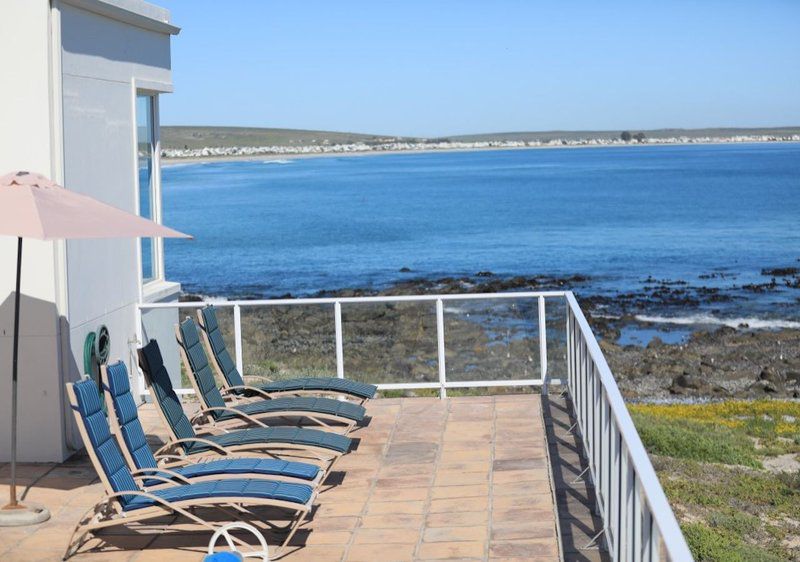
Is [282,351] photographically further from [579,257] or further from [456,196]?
[456,196]

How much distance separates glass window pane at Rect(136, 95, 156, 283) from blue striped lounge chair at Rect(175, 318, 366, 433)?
2201 millimetres

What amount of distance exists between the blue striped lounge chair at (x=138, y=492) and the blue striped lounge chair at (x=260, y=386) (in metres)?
2.47

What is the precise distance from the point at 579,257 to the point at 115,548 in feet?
131

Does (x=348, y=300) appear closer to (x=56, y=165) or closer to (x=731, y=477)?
(x=56, y=165)

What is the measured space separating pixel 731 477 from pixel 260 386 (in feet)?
15.9

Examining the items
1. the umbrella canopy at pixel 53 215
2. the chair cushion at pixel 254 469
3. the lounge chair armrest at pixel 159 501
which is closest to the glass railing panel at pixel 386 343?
the umbrella canopy at pixel 53 215

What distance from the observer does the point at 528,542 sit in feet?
19.0

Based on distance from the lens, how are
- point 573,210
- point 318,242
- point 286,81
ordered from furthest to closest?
point 286,81 → point 573,210 → point 318,242

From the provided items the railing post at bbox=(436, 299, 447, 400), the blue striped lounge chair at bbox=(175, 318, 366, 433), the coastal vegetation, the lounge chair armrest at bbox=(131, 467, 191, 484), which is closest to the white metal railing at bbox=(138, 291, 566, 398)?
the railing post at bbox=(436, 299, 447, 400)

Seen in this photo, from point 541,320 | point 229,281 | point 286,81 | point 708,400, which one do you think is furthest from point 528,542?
point 286,81

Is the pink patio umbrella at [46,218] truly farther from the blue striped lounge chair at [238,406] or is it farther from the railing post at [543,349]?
the railing post at [543,349]

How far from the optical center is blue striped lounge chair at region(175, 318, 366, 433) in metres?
7.76

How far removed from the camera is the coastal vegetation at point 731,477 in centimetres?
873

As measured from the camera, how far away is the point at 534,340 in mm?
9625
